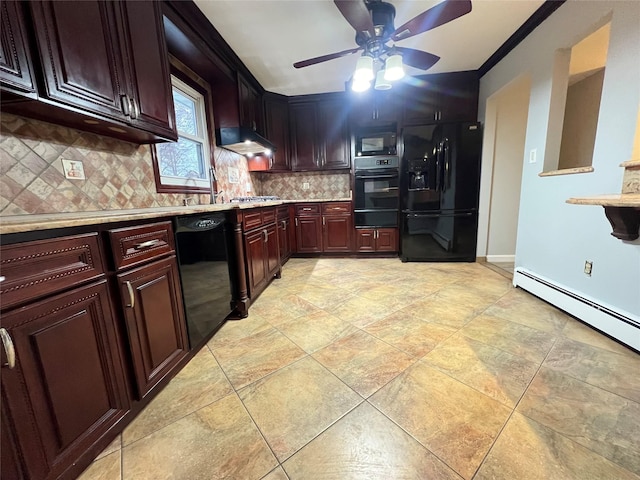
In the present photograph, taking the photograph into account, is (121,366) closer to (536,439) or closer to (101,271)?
(101,271)

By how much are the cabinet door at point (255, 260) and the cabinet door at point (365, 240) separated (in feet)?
5.75

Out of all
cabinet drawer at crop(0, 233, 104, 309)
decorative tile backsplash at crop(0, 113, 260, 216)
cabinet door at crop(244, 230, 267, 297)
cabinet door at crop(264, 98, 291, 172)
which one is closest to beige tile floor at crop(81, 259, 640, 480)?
cabinet door at crop(244, 230, 267, 297)

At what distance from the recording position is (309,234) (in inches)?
154

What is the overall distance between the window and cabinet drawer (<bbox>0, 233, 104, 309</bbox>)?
122 centimetres

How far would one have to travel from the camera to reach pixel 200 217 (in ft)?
5.04

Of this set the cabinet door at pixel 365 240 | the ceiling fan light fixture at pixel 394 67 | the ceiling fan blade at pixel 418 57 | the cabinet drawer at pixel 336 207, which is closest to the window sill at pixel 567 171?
the ceiling fan blade at pixel 418 57

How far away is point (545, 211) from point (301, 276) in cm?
242

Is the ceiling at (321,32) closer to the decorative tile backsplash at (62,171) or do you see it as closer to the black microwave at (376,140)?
Answer: the black microwave at (376,140)

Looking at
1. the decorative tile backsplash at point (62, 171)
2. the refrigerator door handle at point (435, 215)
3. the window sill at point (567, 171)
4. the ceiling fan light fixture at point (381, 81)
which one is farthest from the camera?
the refrigerator door handle at point (435, 215)

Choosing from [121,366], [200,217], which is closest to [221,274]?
[200,217]

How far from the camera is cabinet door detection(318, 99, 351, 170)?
3.78 meters

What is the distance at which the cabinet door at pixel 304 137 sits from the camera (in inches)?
152

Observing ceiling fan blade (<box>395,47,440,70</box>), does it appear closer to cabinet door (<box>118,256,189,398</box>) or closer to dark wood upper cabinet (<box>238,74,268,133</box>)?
dark wood upper cabinet (<box>238,74,268,133</box>)

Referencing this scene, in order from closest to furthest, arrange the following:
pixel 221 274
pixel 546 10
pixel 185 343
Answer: pixel 185 343 < pixel 221 274 < pixel 546 10
